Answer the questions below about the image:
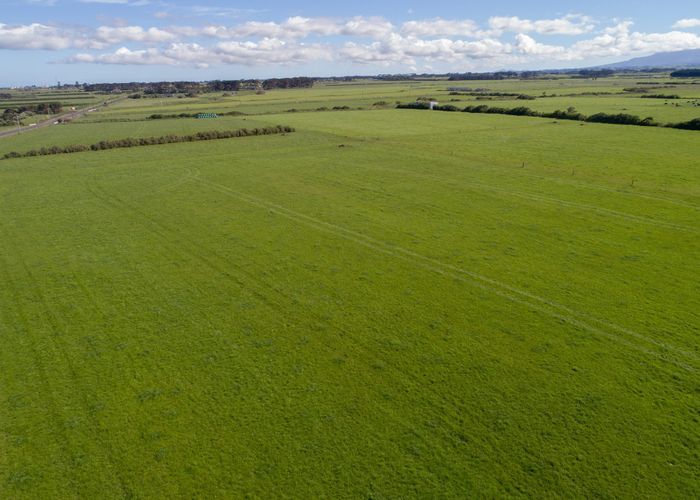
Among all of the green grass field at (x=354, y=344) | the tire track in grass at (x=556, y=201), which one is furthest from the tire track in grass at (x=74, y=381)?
the tire track in grass at (x=556, y=201)

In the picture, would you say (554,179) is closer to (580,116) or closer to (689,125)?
(689,125)

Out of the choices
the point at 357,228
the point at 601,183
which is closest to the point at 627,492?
the point at 357,228

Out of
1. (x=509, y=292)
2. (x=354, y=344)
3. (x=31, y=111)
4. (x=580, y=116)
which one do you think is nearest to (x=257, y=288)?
(x=354, y=344)

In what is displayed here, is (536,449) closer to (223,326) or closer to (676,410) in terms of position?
(676,410)

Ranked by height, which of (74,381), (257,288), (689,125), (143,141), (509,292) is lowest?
(74,381)

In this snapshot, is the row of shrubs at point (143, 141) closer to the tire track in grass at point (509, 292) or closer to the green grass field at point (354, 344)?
the green grass field at point (354, 344)
